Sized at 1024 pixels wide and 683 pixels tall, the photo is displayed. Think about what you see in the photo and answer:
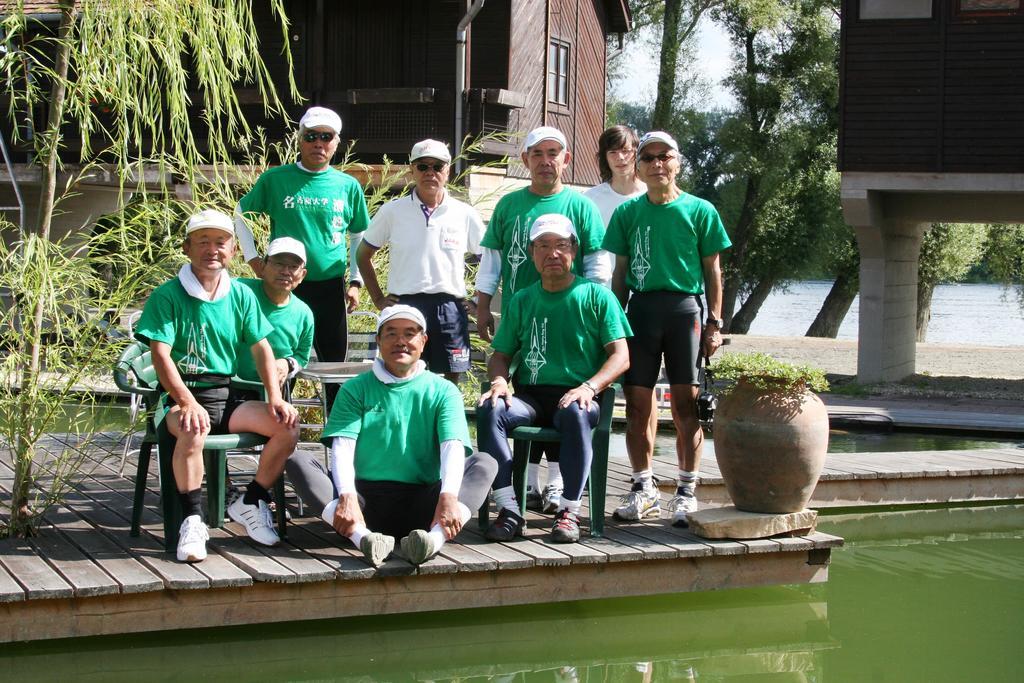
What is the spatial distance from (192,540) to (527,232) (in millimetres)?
2062

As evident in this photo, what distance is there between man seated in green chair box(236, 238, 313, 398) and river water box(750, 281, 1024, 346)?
26131 millimetres

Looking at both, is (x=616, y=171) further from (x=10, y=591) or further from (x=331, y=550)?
(x=10, y=591)

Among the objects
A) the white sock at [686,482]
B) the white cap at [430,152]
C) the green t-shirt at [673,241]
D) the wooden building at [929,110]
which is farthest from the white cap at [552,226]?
the wooden building at [929,110]

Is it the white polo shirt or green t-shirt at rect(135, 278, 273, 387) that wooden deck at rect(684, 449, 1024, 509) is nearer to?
the white polo shirt

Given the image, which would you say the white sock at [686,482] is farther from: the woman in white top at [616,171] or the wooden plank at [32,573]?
the wooden plank at [32,573]

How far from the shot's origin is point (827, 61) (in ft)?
89.4

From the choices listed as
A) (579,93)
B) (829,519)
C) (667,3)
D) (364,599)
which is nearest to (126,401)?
(829,519)

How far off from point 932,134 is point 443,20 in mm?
7271

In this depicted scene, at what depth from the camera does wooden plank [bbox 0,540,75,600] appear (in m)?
4.85

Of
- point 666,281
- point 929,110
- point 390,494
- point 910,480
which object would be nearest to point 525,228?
point 666,281

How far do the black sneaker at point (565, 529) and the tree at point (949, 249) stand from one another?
72.0 ft

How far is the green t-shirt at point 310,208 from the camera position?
6426 mm

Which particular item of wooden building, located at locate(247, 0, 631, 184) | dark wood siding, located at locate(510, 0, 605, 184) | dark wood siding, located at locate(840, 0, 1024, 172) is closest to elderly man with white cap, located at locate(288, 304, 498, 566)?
dark wood siding, located at locate(840, 0, 1024, 172)

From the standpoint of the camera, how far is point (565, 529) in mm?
5785
